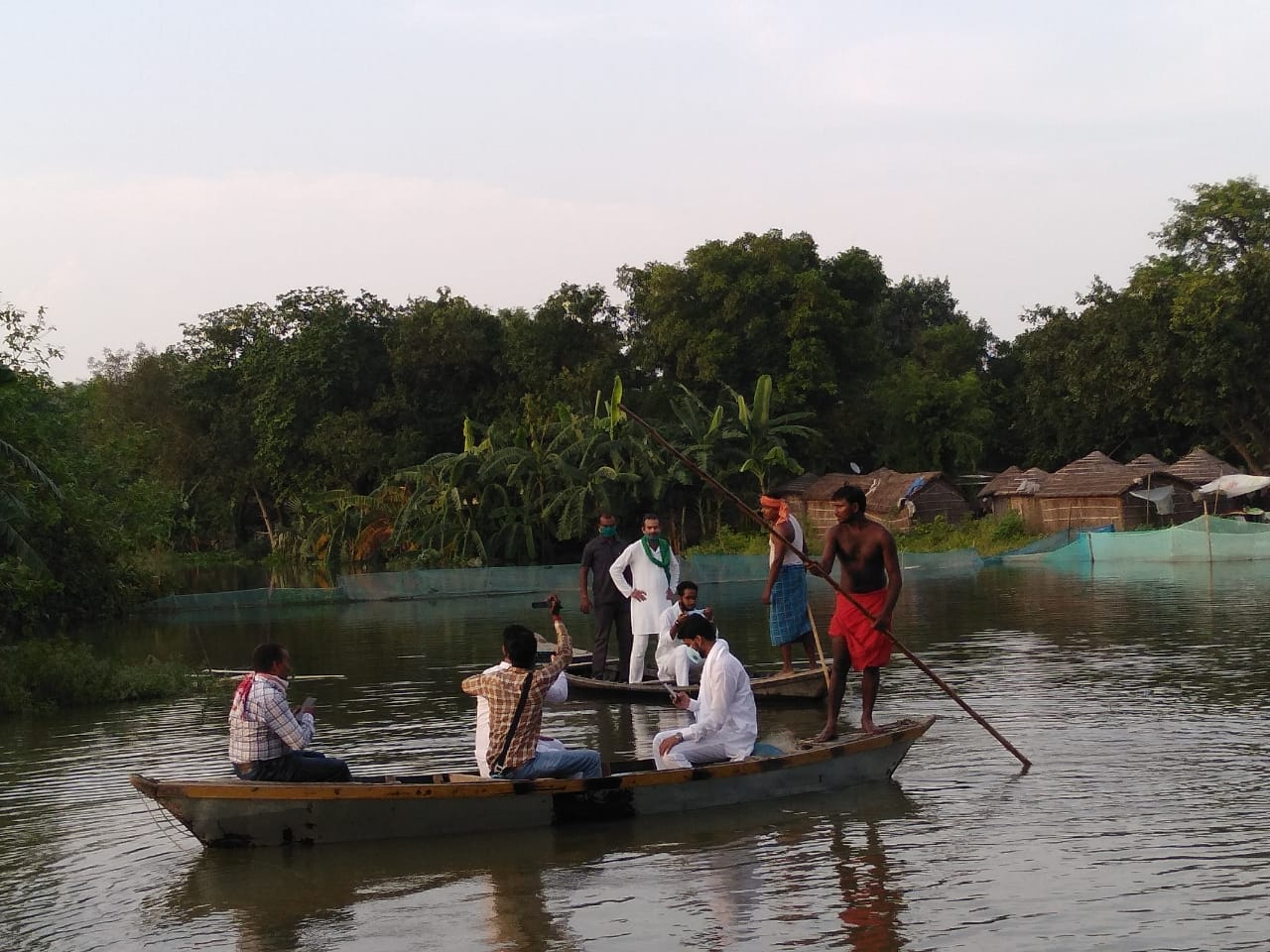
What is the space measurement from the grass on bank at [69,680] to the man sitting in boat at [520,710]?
8.86 metres

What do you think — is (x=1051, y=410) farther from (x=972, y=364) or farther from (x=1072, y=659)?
(x=1072, y=659)

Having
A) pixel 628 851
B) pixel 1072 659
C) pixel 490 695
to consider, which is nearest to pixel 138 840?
pixel 490 695

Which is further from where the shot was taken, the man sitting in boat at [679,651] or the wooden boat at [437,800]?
the man sitting in boat at [679,651]

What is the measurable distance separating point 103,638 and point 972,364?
4215 centimetres

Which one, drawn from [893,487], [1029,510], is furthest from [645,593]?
[1029,510]

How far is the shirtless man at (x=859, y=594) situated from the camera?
34.1 ft

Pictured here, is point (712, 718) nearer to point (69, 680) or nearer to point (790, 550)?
point (790, 550)

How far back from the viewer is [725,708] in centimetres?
930

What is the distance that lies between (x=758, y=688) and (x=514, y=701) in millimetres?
4854

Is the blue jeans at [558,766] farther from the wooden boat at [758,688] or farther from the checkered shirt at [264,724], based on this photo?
the wooden boat at [758,688]

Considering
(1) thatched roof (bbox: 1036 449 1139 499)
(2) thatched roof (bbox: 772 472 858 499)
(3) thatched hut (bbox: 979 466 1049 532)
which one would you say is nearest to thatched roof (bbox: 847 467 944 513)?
(2) thatched roof (bbox: 772 472 858 499)

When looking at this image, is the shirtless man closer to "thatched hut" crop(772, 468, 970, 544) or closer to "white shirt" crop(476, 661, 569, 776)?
"white shirt" crop(476, 661, 569, 776)

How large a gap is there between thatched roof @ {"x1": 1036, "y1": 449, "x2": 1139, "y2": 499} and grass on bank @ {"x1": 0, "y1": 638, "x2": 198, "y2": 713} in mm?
28516

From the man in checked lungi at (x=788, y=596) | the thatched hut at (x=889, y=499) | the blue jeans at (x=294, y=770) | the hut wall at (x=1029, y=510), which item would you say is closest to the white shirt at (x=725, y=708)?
the blue jeans at (x=294, y=770)
